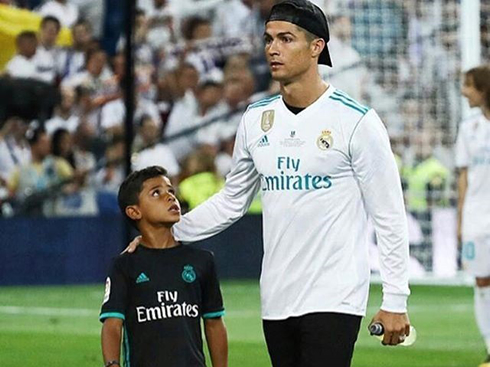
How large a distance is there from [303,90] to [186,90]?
15.2m

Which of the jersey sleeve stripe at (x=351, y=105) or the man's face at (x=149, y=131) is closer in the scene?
the jersey sleeve stripe at (x=351, y=105)

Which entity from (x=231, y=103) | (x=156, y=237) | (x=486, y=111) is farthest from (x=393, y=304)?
(x=231, y=103)

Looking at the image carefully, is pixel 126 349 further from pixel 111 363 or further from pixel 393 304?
pixel 393 304

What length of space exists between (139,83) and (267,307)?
1518 cm

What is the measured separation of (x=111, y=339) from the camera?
6.38m

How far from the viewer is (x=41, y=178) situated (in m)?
19.6

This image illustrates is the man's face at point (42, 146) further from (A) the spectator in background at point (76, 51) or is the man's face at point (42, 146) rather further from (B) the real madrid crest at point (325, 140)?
(B) the real madrid crest at point (325, 140)

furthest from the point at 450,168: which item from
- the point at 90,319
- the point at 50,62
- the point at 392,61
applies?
the point at 90,319

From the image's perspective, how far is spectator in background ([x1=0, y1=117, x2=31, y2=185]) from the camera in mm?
19219

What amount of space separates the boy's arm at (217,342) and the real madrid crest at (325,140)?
0.98 metres

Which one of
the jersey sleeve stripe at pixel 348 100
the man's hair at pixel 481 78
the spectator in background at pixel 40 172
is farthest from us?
the spectator in background at pixel 40 172

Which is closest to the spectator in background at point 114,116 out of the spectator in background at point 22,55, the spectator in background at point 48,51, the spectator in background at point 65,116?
the spectator in background at point 65,116

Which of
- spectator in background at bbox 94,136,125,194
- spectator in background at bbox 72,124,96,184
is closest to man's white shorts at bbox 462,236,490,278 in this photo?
spectator in background at bbox 94,136,125,194

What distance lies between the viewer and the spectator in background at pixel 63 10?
66.4 ft
